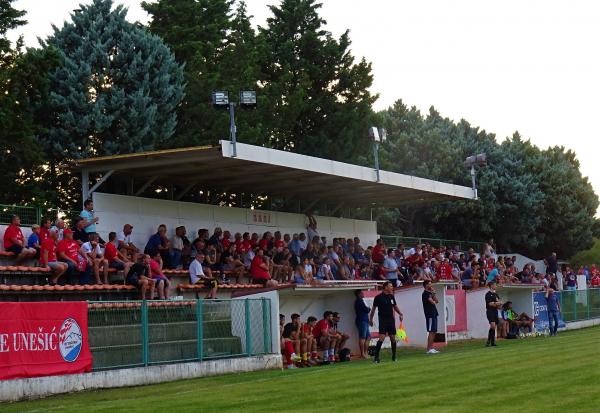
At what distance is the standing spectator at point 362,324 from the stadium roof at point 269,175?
4.43 m

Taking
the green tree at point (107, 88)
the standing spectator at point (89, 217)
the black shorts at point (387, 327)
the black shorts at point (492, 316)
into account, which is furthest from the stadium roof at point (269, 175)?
the black shorts at point (492, 316)

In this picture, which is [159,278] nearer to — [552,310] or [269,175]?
[269,175]

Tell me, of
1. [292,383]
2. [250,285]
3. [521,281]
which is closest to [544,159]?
[521,281]

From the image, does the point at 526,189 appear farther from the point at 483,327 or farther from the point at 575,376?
the point at 575,376

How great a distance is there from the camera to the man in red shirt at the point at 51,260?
2275cm

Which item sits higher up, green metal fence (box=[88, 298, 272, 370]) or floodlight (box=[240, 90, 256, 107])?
floodlight (box=[240, 90, 256, 107])

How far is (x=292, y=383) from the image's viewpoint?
1811cm

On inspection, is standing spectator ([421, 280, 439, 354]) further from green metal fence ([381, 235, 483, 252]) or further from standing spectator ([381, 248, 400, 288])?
green metal fence ([381, 235, 483, 252])

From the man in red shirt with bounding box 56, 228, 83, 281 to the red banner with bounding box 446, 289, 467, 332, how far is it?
48.9 feet

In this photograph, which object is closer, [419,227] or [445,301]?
[445,301]

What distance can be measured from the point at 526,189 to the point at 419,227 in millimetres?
7964

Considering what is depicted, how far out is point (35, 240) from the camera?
23.7 m

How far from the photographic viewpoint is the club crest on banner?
19.3m

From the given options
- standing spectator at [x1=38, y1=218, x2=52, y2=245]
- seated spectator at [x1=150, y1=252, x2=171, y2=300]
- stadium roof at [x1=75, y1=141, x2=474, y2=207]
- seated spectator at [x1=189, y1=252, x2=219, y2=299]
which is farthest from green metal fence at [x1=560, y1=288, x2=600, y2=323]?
standing spectator at [x1=38, y1=218, x2=52, y2=245]
